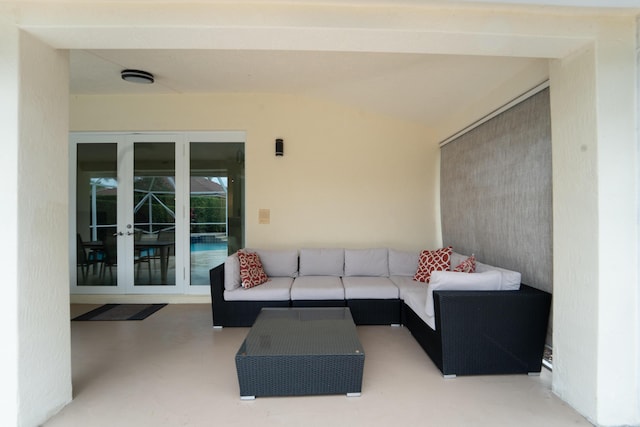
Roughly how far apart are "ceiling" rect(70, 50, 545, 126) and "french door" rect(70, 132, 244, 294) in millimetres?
750

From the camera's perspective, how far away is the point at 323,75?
3447 mm

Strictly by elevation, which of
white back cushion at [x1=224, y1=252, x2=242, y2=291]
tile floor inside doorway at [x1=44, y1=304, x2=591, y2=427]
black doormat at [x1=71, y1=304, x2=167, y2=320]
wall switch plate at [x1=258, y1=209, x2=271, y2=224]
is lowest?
tile floor inside doorway at [x1=44, y1=304, x2=591, y2=427]

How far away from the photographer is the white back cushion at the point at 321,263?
392 cm

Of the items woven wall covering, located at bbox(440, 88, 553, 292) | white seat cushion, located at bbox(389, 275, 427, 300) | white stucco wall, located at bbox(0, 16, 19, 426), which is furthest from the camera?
white seat cushion, located at bbox(389, 275, 427, 300)

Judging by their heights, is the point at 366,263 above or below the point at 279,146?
below

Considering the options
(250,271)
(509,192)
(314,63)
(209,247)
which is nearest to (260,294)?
(250,271)

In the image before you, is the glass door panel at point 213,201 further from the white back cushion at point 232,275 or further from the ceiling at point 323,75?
the white back cushion at point 232,275

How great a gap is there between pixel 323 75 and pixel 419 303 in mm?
2621

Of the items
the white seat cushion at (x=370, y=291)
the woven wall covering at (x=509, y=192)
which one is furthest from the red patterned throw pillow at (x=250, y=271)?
the woven wall covering at (x=509, y=192)

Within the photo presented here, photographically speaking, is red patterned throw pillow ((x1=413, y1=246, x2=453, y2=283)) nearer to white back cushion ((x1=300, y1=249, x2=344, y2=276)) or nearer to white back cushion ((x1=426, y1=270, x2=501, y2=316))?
white back cushion ((x1=300, y1=249, x2=344, y2=276))

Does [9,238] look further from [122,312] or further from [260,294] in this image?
[122,312]

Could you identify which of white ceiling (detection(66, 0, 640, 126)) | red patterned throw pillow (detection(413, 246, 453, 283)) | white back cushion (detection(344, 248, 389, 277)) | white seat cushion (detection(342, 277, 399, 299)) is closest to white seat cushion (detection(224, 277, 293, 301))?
white seat cushion (detection(342, 277, 399, 299))

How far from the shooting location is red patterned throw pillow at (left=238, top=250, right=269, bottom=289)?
11.2ft

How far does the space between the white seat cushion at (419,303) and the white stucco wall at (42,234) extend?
261 cm
